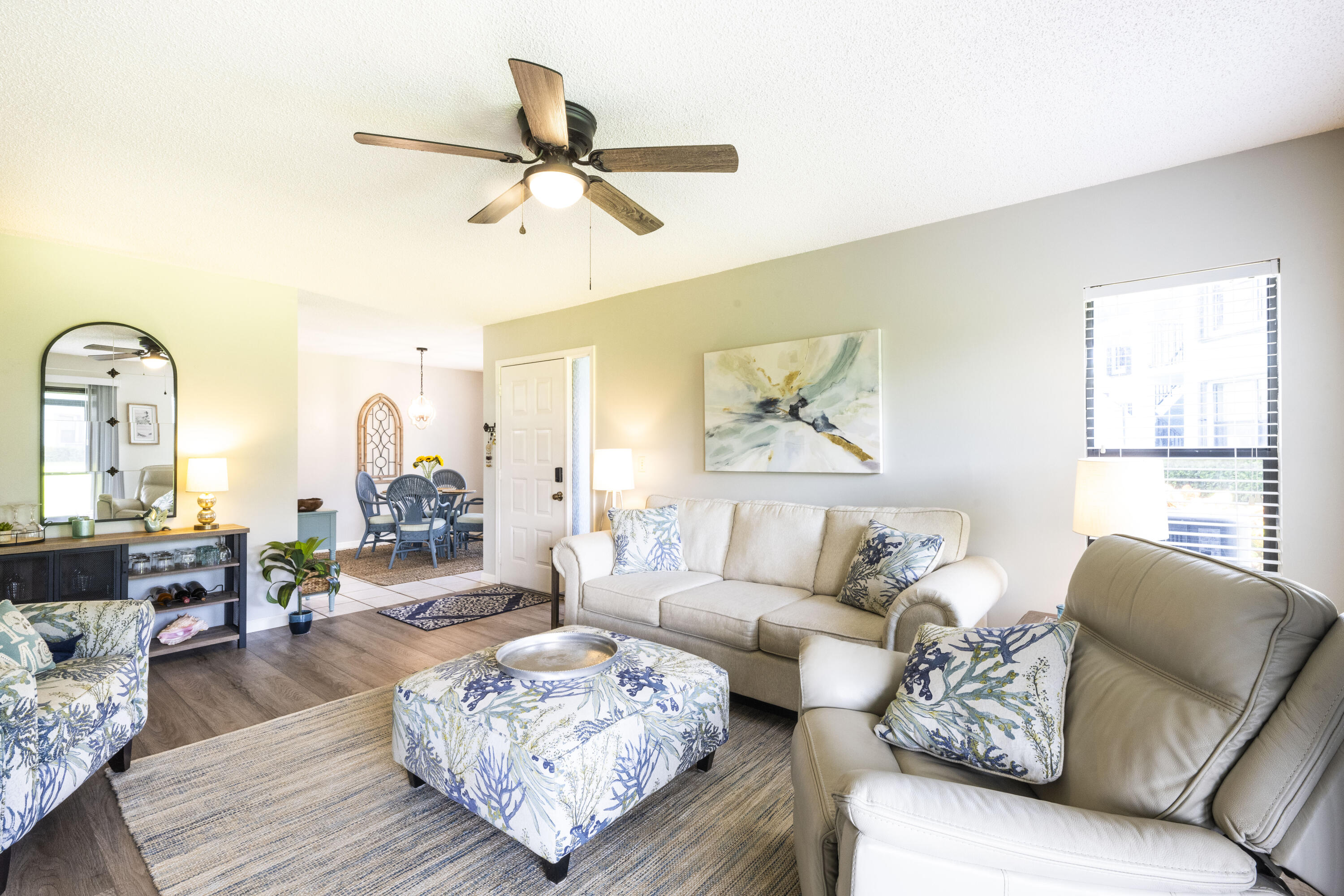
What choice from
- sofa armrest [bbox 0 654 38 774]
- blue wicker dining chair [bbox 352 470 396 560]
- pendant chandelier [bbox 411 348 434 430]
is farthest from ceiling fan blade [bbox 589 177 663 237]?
pendant chandelier [bbox 411 348 434 430]

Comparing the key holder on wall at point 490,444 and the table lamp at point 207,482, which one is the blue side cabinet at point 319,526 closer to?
the key holder on wall at point 490,444

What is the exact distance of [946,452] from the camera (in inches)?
124

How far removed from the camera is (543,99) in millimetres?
1662

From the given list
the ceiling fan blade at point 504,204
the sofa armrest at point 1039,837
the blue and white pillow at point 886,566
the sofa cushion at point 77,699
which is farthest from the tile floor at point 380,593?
the sofa armrest at point 1039,837

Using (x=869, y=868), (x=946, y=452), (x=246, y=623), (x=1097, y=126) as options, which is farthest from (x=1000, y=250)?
(x=246, y=623)

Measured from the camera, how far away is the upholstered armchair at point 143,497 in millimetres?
3621

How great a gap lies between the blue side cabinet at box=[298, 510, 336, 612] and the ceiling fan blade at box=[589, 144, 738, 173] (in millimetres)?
4924

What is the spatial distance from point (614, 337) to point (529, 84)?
309cm

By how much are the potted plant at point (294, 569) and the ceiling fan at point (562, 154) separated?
9.92 feet

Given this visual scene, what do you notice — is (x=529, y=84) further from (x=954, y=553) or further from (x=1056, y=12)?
(x=954, y=553)

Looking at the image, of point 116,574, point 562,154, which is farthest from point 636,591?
point 116,574

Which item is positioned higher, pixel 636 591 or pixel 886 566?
pixel 886 566

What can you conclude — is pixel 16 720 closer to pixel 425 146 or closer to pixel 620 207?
pixel 425 146

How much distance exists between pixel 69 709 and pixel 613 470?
288cm
